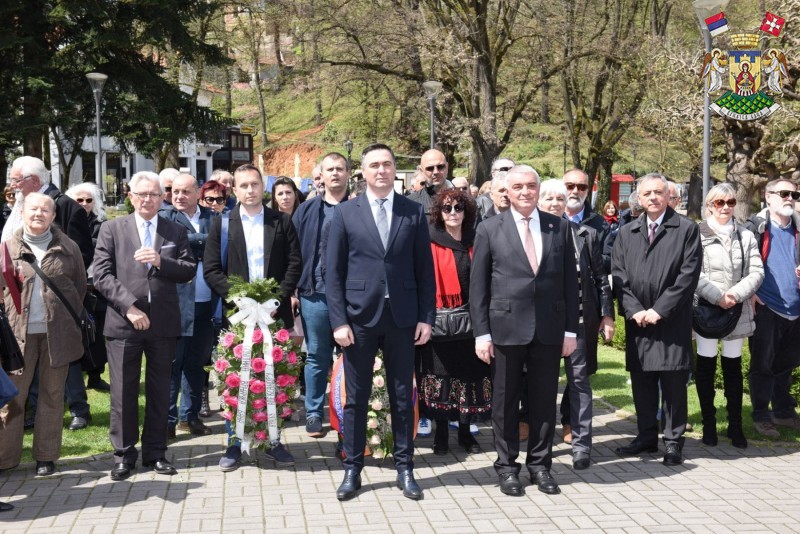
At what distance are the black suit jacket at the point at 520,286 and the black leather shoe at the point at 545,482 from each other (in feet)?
2.91

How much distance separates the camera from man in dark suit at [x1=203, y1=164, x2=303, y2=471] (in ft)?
21.8

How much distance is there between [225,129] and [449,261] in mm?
18537

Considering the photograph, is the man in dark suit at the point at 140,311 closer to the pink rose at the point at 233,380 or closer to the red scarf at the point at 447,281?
the pink rose at the point at 233,380

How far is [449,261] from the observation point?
21.0 feet

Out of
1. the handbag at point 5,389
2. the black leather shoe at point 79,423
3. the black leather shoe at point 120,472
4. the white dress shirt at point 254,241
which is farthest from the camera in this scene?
the black leather shoe at point 79,423

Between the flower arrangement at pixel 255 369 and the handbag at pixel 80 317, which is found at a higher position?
the handbag at pixel 80 317

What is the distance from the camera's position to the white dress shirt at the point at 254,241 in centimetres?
671

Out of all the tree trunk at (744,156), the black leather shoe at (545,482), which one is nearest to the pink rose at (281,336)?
the black leather shoe at (545,482)

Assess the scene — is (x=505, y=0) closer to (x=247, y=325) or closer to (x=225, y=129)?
(x=225, y=129)

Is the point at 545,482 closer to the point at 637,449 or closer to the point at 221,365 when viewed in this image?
the point at 637,449

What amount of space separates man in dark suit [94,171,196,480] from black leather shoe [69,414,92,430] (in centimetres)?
160

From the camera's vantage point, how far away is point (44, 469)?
6.03m

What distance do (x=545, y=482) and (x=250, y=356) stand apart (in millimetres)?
2236

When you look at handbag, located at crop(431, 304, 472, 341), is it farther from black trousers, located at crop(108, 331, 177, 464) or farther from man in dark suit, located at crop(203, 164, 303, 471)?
black trousers, located at crop(108, 331, 177, 464)
